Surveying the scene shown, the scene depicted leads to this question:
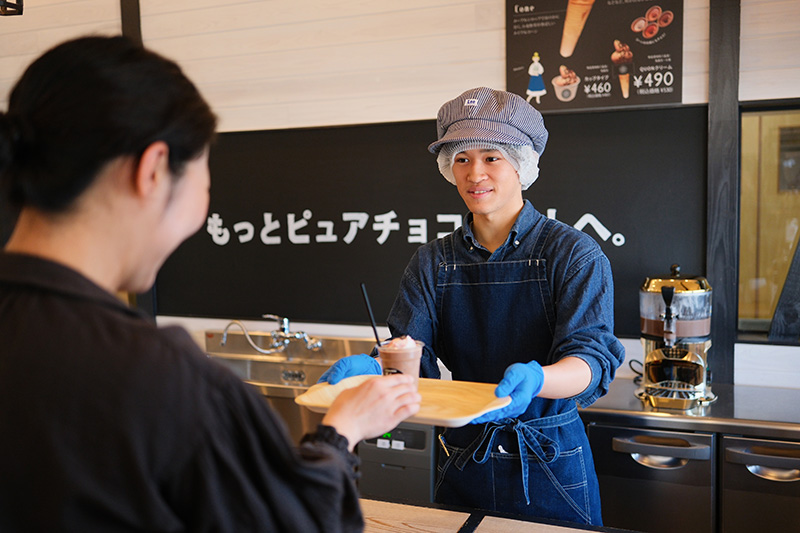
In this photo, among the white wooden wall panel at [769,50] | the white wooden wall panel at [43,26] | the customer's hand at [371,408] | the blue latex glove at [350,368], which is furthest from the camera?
the white wooden wall panel at [43,26]

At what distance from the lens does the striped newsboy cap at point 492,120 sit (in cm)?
175

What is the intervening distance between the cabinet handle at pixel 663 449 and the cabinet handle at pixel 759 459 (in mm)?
76

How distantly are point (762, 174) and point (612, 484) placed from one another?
57.1 inches

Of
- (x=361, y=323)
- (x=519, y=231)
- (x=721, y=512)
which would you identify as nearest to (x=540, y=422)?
(x=519, y=231)

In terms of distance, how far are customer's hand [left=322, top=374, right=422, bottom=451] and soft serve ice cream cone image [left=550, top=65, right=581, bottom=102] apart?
218cm

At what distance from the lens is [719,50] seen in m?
2.74

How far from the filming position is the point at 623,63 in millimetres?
2875

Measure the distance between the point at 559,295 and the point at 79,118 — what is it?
4.32ft

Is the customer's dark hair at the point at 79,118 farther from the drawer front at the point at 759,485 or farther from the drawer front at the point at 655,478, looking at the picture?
the drawer front at the point at 759,485

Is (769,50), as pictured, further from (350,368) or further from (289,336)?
(289,336)

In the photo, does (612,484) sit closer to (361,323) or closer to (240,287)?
(361,323)

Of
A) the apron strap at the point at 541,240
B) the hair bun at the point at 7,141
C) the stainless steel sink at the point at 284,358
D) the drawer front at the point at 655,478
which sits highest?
the hair bun at the point at 7,141

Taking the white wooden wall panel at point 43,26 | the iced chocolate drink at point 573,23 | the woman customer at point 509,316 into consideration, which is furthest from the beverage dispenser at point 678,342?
the white wooden wall panel at point 43,26

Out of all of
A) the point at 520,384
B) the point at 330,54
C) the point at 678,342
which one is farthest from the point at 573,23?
the point at 520,384
